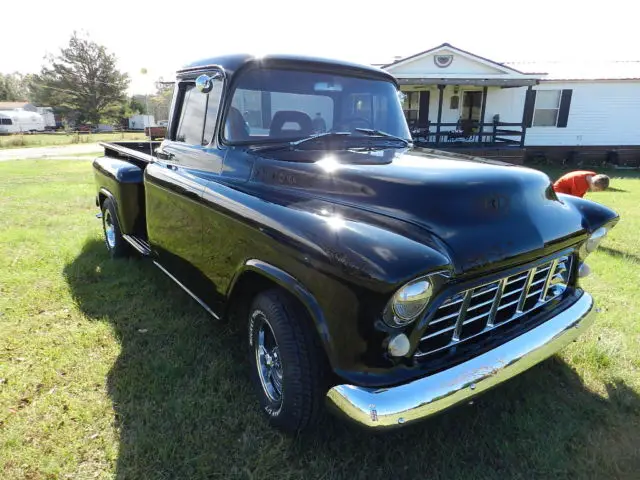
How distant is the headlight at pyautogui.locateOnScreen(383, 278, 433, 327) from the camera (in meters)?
1.88

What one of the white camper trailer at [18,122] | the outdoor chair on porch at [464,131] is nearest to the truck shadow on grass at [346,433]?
the outdoor chair on porch at [464,131]

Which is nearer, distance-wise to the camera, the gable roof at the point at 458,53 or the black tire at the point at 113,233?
the black tire at the point at 113,233

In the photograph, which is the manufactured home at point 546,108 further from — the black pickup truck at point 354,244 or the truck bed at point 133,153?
the black pickup truck at point 354,244

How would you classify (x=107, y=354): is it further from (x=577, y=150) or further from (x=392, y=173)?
(x=577, y=150)

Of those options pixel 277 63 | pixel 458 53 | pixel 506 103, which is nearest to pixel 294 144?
pixel 277 63

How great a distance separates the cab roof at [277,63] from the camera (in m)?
3.08

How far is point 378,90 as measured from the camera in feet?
11.8

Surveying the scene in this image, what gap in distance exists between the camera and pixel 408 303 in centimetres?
191

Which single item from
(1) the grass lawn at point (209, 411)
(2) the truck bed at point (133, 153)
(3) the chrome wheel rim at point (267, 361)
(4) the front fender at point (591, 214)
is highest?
(2) the truck bed at point (133, 153)

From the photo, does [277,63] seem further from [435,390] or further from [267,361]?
[435,390]

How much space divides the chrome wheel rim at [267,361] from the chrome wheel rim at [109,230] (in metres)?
3.27

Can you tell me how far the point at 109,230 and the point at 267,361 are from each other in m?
3.68

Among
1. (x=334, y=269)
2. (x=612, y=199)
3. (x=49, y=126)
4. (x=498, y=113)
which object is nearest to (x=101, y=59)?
(x=49, y=126)

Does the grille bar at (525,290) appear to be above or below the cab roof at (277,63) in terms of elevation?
below
